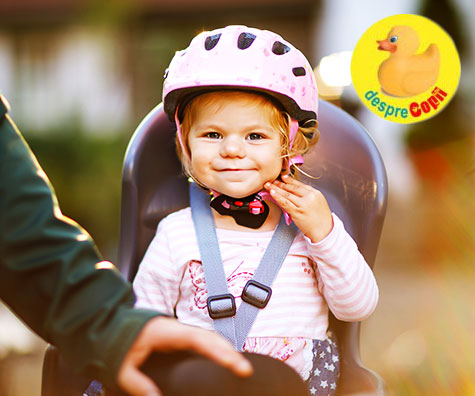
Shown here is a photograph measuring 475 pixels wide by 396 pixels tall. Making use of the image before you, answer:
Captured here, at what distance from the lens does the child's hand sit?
1.51 metres

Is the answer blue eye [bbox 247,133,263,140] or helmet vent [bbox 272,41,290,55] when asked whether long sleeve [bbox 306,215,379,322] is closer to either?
blue eye [bbox 247,133,263,140]

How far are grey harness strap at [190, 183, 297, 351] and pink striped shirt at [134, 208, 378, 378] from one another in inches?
1.1

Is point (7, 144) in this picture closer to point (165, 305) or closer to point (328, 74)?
point (165, 305)

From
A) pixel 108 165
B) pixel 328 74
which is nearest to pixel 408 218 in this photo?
pixel 108 165

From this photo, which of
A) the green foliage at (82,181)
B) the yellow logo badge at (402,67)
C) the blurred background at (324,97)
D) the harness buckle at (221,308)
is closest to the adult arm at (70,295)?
the harness buckle at (221,308)

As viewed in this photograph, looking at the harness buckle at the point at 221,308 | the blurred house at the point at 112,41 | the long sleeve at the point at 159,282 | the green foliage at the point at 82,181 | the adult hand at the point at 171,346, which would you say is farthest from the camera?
the blurred house at the point at 112,41

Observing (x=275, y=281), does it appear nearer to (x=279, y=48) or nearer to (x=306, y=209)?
(x=306, y=209)

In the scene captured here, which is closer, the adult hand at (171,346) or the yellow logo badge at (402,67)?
the adult hand at (171,346)

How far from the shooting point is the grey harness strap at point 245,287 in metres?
1.48

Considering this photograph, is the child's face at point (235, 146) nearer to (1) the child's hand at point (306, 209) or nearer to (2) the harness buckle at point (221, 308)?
(1) the child's hand at point (306, 209)

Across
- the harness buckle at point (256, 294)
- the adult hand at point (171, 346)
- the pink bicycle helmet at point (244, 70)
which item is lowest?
the harness buckle at point (256, 294)

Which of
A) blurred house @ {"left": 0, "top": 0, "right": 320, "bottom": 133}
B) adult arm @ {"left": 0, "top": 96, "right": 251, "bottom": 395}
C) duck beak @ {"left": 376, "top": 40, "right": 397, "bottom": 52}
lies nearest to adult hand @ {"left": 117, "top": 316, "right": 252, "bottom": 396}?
adult arm @ {"left": 0, "top": 96, "right": 251, "bottom": 395}

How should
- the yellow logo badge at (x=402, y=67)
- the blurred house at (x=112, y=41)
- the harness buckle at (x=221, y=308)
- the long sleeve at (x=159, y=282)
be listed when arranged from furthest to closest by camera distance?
the blurred house at (x=112, y=41)
the yellow logo badge at (x=402, y=67)
the long sleeve at (x=159, y=282)
the harness buckle at (x=221, y=308)

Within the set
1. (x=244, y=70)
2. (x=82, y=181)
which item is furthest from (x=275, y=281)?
(x=82, y=181)
